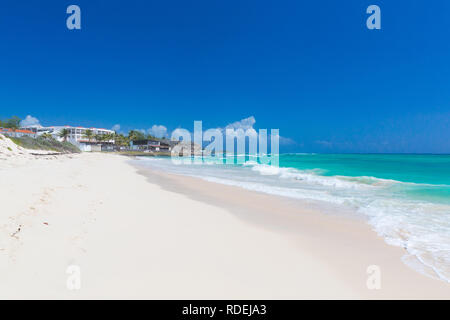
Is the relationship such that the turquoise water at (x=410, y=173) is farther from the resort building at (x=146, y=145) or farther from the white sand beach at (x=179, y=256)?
the resort building at (x=146, y=145)

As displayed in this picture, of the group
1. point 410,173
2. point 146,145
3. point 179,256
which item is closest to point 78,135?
point 146,145

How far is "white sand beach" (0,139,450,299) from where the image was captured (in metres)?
2.96

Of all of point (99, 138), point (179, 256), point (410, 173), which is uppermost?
point (99, 138)

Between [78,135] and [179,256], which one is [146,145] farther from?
[179,256]

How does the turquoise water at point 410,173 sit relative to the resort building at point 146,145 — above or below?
below

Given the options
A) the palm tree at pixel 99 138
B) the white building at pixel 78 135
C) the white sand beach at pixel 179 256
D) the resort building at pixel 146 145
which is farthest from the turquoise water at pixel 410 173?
the palm tree at pixel 99 138

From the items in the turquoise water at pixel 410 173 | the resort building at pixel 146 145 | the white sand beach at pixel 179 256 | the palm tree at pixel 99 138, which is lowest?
the turquoise water at pixel 410 173

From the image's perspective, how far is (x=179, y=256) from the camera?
3.91 m

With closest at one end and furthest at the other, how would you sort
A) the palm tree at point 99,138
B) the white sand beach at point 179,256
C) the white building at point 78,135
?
the white sand beach at point 179,256 → the white building at point 78,135 → the palm tree at point 99,138

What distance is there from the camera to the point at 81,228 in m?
4.68

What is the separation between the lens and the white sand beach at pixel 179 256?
117 inches
